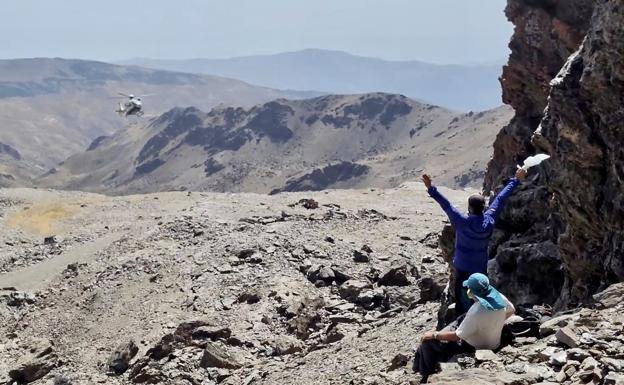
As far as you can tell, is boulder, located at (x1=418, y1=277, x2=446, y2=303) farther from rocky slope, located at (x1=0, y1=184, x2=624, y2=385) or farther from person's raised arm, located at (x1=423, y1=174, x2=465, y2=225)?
person's raised arm, located at (x1=423, y1=174, x2=465, y2=225)

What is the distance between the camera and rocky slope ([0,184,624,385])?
41.4 feet

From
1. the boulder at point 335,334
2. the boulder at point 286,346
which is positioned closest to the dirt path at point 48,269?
the boulder at point 286,346

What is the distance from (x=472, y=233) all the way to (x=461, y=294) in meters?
1.21

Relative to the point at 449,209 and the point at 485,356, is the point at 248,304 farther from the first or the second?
the point at 485,356

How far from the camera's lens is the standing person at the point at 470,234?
1335 centimetres

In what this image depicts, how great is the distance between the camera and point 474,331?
11875 millimetres

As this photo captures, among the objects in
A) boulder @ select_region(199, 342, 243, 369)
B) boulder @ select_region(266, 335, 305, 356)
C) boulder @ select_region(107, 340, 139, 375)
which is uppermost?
boulder @ select_region(266, 335, 305, 356)

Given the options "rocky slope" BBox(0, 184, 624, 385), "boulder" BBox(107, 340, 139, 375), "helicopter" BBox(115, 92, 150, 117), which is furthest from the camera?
"helicopter" BBox(115, 92, 150, 117)

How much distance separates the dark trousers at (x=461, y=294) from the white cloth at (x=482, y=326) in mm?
1215

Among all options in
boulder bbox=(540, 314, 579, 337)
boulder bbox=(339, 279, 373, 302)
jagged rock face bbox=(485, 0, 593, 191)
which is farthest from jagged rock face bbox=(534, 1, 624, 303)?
boulder bbox=(339, 279, 373, 302)

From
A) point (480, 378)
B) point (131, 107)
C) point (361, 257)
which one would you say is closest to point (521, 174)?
point (480, 378)

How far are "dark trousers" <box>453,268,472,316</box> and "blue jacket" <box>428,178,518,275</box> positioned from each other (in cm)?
13

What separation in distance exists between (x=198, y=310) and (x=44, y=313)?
947 cm

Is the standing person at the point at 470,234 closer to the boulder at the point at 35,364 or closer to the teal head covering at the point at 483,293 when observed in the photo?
the teal head covering at the point at 483,293
